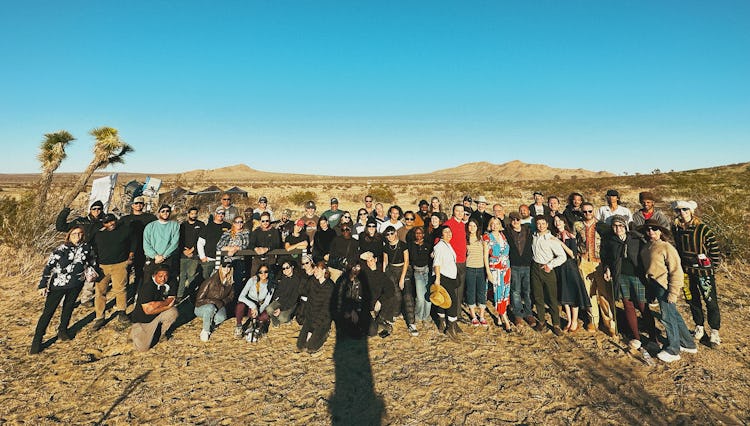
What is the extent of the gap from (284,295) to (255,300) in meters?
0.55

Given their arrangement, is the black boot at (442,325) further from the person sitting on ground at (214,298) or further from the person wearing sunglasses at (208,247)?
the person wearing sunglasses at (208,247)

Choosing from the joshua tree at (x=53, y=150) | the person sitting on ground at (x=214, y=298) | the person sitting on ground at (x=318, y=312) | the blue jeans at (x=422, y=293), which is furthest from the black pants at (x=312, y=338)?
the joshua tree at (x=53, y=150)

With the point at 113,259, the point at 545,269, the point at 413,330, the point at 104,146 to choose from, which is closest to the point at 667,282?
the point at 545,269

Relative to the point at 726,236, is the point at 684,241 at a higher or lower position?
higher

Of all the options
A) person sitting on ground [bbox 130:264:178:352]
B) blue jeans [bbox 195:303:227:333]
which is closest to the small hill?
blue jeans [bbox 195:303:227:333]

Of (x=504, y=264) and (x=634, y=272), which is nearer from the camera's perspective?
(x=634, y=272)

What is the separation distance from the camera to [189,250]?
6.80m

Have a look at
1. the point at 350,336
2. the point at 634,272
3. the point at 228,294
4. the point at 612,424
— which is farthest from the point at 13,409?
the point at 634,272

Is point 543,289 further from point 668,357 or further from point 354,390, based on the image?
point 354,390

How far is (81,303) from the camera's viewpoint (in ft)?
23.3

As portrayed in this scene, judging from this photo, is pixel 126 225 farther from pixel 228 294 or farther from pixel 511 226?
pixel 511 226

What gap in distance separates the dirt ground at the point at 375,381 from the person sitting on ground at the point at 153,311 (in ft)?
0.90

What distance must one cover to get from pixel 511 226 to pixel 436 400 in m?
3.46

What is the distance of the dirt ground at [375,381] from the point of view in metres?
3.90
